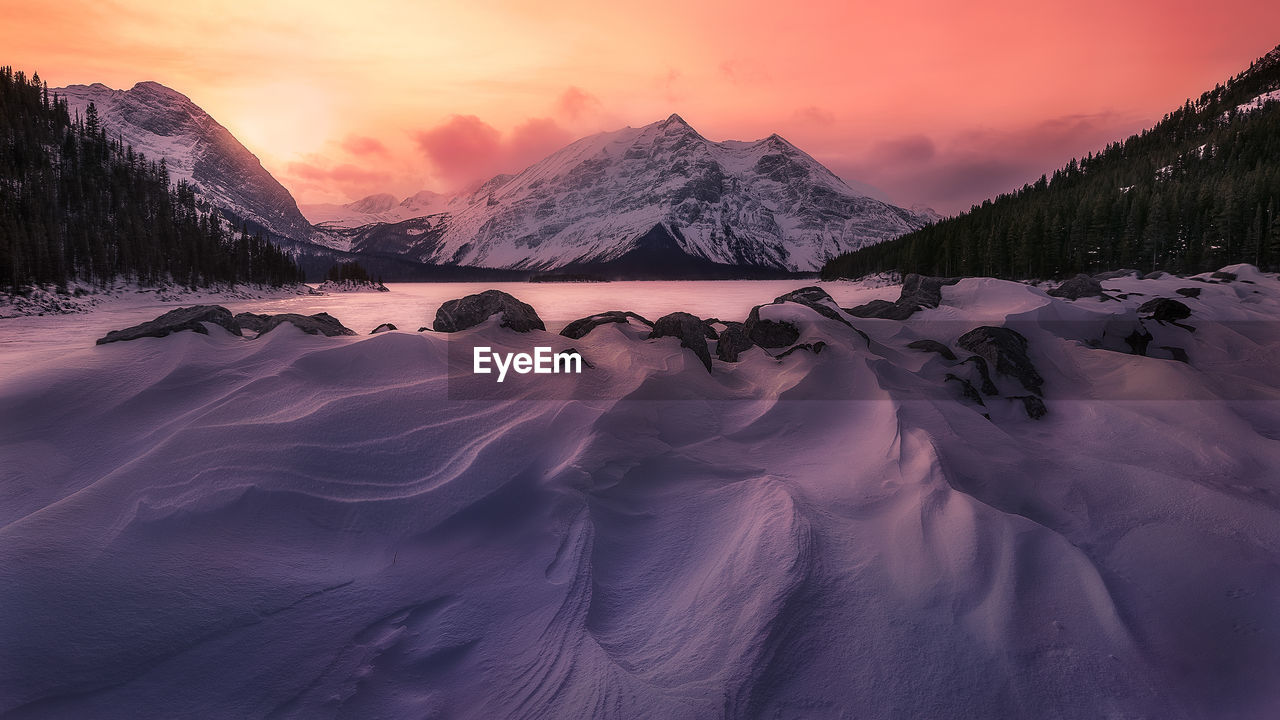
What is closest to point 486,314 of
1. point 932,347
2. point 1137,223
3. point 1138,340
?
point 932,347

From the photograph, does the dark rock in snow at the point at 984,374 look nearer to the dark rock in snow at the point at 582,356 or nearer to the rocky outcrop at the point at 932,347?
the rocky outcrop at the point at 932,347

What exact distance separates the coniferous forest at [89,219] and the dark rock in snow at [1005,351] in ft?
273

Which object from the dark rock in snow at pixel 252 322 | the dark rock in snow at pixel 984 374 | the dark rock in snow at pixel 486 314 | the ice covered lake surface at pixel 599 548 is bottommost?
the ice covered lake surface at pixel 599 548

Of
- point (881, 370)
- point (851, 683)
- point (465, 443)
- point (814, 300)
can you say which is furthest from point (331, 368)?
point (814, 300)

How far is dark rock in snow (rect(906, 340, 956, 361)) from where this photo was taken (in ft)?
31.8

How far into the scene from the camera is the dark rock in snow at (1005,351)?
29.8 feet

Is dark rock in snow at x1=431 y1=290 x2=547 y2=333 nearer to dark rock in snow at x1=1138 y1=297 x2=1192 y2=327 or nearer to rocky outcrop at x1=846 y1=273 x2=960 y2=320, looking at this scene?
rocky outcrop at x1=846 y1=273 x2=960 y2=320

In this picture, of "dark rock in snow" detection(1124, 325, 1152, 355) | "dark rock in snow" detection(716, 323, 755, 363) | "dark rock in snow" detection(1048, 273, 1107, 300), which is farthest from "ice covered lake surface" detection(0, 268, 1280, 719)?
"dark rock in snow" detection(1048, 273, 1107, 300)

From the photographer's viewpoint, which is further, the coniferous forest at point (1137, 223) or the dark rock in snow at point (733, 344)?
the coniferous forest at point (1137, 223)

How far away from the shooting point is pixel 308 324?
31.9ft

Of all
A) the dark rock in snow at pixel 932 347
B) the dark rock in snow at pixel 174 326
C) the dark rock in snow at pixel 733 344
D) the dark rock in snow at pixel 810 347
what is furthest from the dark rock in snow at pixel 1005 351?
the dark rock in snow at pixel 174 326

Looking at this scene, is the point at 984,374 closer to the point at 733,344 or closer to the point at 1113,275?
the point at 733,344

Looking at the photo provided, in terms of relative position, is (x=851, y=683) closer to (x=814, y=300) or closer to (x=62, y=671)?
(x=62, y=671)

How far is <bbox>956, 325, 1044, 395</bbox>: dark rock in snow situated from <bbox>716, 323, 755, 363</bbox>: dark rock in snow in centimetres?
411
